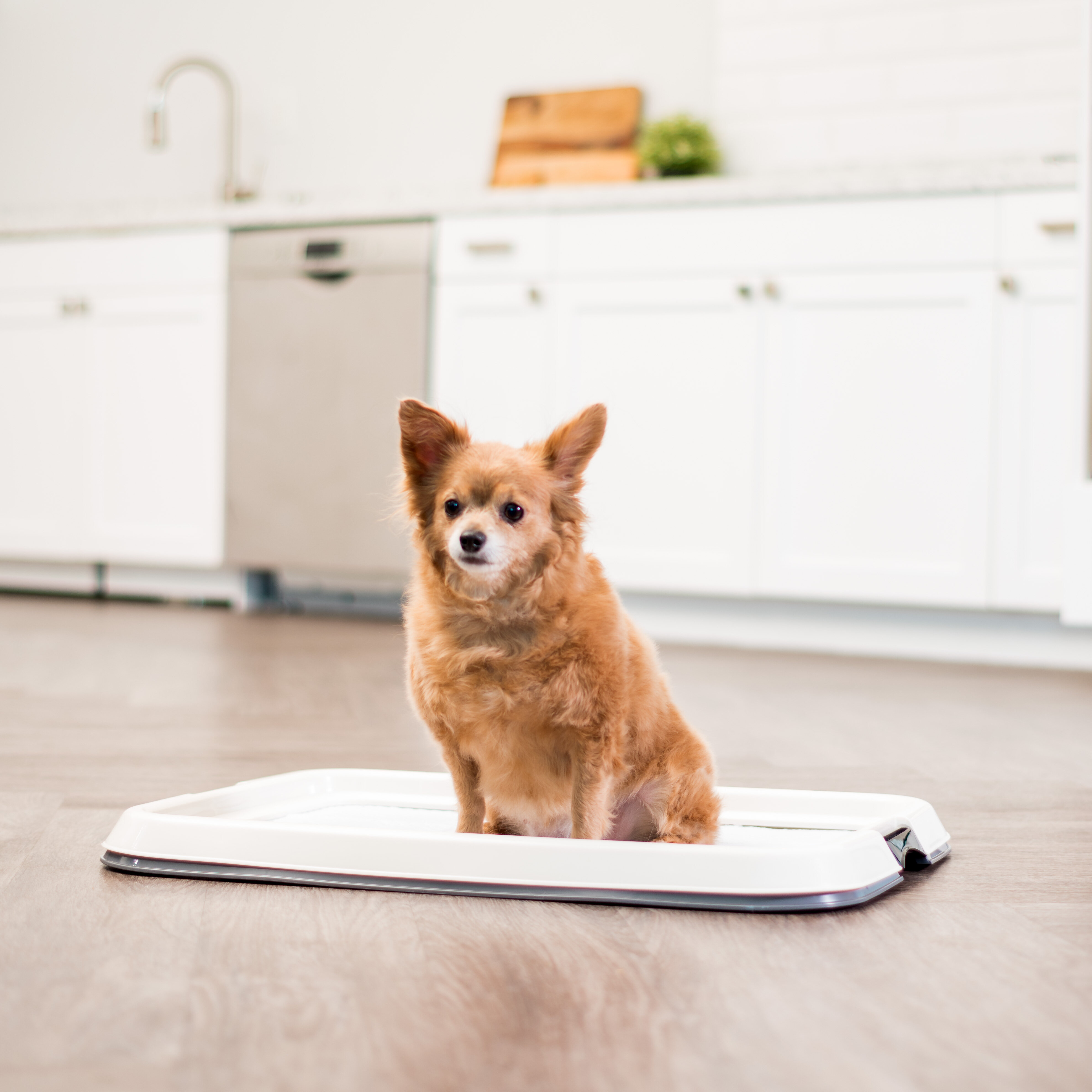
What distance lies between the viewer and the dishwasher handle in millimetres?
3631

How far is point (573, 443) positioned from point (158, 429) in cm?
308

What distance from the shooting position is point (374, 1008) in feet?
2.65

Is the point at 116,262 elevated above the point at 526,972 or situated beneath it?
elevated above

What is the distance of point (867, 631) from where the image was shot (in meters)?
3.24

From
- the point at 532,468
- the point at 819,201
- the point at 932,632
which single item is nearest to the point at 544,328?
the point at 819,201

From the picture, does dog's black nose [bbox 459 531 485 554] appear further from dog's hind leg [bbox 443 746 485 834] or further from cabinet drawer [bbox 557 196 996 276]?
cabinet drawer [bbox 557 196 996 276]

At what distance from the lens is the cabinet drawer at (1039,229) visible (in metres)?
2.93

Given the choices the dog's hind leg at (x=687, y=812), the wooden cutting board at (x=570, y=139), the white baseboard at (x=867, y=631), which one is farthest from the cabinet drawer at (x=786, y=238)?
the dog's hind leg at (x=687, y=812)

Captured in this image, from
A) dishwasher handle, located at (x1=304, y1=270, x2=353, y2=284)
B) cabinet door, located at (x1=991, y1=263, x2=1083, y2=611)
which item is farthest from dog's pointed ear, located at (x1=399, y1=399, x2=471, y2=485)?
dishwasher handle, located at (x1=304, y1=270, x2=353, y2=284)

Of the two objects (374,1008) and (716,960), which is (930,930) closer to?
(716,960)

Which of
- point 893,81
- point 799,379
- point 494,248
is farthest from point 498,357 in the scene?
point 893,81

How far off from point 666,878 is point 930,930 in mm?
221

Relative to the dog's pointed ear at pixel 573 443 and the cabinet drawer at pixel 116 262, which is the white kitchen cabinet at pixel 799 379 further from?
the dog's pointed ear at pixel 573 443

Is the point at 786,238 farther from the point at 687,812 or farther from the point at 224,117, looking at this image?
the point at 224,117
